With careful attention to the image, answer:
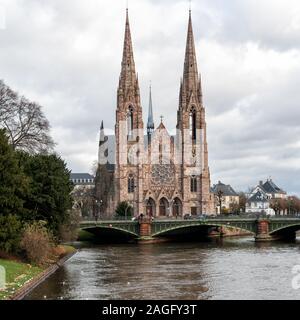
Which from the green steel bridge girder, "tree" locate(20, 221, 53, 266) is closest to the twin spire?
the green steel bridge girder

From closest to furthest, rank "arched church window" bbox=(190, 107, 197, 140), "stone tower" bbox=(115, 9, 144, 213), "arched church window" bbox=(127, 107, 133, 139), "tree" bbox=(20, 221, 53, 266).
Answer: "tree" bbox=(20, 221, 53, 266) < "stone tower" bbox=(115, 9, 144, 213) < "arched church window" bbox=(127, 107, 133, 139) < "arched church window" bbox=(190, 107, 197, 140)

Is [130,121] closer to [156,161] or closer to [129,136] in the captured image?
[129,136]

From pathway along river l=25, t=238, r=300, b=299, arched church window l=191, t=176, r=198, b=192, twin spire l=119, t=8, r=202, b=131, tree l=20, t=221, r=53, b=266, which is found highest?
twin spire l=119, t=8, r=202, b=131

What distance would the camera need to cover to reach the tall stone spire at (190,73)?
131m

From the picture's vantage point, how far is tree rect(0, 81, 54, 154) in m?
66.5

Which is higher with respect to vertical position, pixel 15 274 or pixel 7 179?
pixel 7 179

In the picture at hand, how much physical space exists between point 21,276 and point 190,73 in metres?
93.5

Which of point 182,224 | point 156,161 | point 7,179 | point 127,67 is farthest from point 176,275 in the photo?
point 127,67

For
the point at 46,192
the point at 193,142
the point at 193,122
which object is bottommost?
the point at 46,192

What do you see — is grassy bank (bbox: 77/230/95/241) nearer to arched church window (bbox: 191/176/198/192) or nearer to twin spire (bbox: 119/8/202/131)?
arched church window (bbox: 191/176/198/192)

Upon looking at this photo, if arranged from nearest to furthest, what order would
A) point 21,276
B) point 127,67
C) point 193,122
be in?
point 21,276 < point 193,122 < point 127,67

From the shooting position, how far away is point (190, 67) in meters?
132

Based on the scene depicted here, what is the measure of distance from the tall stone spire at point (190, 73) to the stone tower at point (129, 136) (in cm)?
949

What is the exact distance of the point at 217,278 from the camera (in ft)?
152
